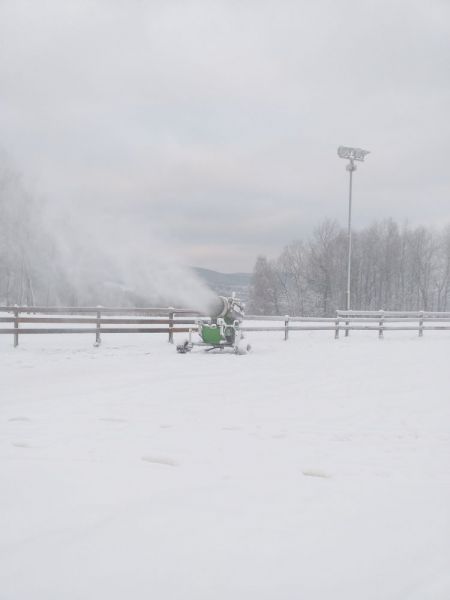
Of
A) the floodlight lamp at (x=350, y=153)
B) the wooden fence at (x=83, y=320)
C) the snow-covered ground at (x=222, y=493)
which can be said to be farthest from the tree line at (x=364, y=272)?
the snow-covered ground at (x=222, y=493)

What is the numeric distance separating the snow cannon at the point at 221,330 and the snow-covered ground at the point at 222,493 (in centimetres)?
469

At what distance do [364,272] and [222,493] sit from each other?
190 ft

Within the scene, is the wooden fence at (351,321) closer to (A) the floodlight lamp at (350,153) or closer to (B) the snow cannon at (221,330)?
(B) the snow cannon at (221,330)

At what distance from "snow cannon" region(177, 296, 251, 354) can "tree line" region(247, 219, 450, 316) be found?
1539 inches

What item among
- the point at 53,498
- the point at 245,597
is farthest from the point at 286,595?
the point at 53,498

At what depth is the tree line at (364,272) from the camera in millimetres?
53094

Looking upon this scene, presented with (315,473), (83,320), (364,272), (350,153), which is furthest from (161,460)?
(364,272)

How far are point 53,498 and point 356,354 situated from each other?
406 inches

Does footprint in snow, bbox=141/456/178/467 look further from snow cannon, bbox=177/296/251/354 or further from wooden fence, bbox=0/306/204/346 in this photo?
wooden fence, bbox=0/306/204/346

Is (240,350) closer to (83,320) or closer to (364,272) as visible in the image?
(83,320)

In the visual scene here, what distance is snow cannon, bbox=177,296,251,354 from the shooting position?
40.2 ft

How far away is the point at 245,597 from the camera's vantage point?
2.33 meters

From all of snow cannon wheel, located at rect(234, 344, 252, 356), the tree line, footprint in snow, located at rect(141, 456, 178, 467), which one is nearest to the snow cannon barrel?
snow cannon wheel, located at rect(234, 344, 252, 356)

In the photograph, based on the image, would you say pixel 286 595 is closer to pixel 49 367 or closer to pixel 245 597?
pixel 245 597
